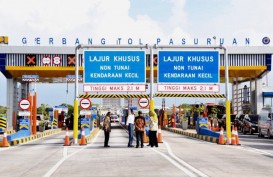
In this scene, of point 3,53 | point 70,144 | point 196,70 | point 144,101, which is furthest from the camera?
point 3,53

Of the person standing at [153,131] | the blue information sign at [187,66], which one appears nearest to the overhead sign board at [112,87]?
the blue information sign at [187,66]

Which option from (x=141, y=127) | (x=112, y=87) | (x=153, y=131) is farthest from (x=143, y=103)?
(x=141, y=127)

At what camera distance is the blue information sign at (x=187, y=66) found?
28.0 m

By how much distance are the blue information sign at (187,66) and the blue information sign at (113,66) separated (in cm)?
133

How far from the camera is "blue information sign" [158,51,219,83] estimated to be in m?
28.0

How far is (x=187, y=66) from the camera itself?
28000 mm

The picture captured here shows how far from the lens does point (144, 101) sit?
3522cm

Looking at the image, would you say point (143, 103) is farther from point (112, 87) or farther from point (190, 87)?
point (112, 87)

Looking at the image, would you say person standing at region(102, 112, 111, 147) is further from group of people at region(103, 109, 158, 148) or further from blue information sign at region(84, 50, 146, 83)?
blue information sign at region(84, 50, 146, 83)

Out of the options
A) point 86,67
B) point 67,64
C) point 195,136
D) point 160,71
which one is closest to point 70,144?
point 86,67

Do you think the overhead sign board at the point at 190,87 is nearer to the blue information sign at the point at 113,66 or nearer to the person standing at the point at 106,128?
the blue information sign at the point at 113,66

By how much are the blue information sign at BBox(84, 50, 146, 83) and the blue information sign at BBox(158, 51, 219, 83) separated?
1334 millimetres

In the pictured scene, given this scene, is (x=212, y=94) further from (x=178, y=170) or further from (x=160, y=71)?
(x=178, y=170)

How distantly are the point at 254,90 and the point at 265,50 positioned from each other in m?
6.87
